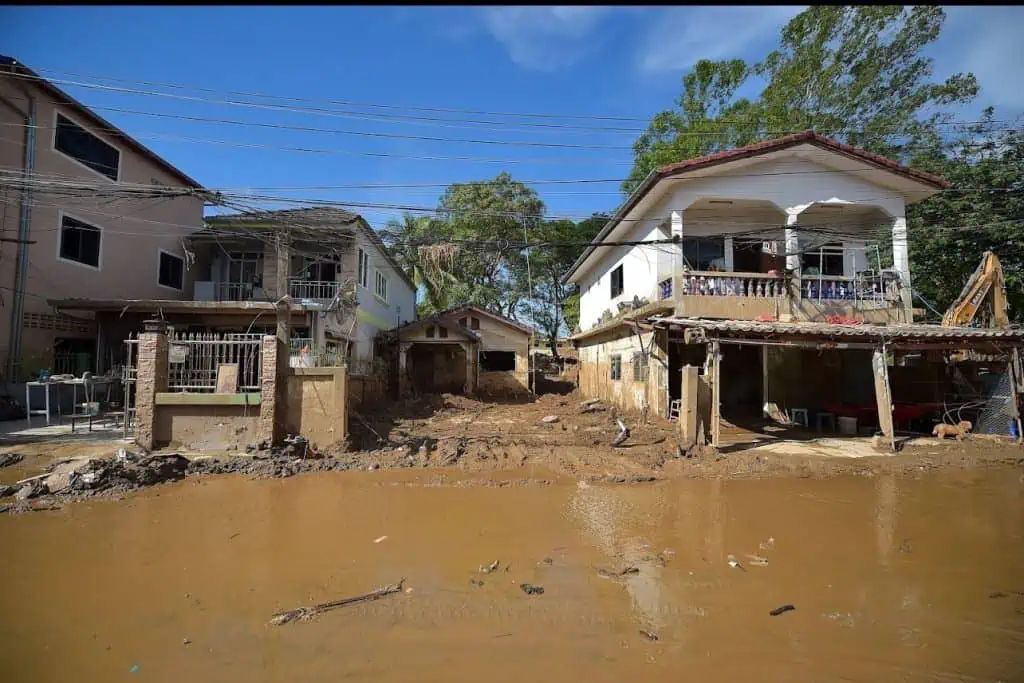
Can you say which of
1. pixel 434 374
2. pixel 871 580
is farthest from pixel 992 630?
pixel 434 374

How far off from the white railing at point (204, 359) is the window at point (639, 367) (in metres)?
10.3

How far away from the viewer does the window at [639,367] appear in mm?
15385

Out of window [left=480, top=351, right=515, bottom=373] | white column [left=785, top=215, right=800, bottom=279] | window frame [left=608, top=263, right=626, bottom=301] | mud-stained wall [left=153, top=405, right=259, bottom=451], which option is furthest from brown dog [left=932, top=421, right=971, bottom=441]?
mud-stained wall [left=153, top=405, right=259, bottom=451]

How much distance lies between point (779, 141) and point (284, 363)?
44.7ft

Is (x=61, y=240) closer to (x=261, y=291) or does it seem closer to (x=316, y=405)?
(x=261, y=291)

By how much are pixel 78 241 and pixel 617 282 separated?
17.9m

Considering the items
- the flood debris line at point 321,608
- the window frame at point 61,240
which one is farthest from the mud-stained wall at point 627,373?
the window frame at point 61,240

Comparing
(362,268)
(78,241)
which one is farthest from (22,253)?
(362,268)

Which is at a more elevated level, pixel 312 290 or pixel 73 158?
pixel 73 158

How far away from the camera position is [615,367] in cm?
1875

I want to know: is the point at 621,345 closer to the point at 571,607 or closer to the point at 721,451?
the point at 721,451

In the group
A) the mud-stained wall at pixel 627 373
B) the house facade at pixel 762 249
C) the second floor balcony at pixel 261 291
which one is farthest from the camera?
the second floor balcony at pixel 261 291

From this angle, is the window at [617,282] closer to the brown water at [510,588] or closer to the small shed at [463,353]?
the small shed at [463,353]

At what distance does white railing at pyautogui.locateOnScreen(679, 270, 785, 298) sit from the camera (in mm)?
13773
